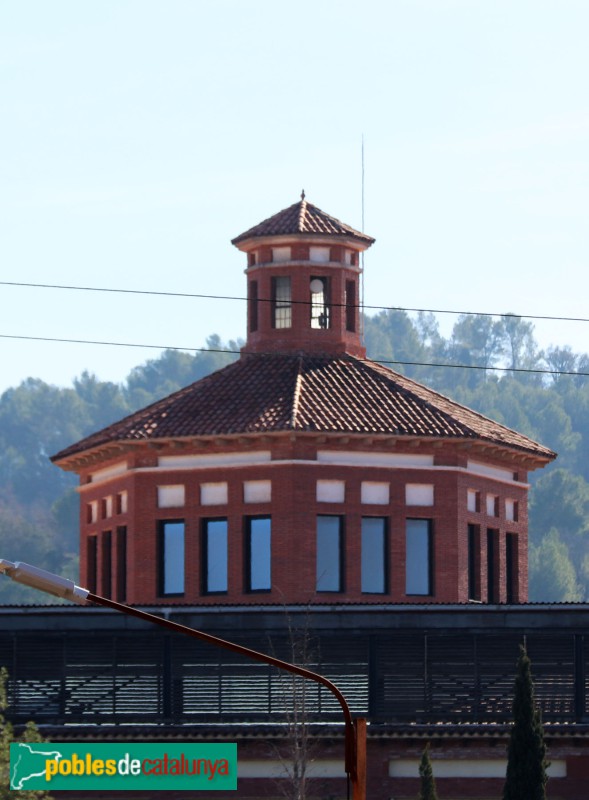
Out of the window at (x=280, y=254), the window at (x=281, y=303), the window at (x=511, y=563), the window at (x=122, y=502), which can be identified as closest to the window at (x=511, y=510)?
the window at (x=511, y=563)

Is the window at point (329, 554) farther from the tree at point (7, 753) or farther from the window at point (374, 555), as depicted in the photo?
the tree at point (7, 753)

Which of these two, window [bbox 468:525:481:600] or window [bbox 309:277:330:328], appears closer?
window [bbox 468:525:481:600]

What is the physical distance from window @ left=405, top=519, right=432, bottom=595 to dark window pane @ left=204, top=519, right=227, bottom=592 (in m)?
5.17

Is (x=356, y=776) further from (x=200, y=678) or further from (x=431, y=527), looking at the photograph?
(x=431, y=527)

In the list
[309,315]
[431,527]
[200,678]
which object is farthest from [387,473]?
[200,678]

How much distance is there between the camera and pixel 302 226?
66562 mm

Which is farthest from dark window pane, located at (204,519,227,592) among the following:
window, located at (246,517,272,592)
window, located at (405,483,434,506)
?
window, located at (405,483,434,506)

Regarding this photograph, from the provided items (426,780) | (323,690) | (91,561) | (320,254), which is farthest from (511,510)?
(426,780)

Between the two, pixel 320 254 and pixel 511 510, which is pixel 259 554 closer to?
pixel 511 510

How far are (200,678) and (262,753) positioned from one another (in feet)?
8.41

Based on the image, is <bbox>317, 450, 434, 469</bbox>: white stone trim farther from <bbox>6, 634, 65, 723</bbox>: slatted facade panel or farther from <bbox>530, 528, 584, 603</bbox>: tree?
<bbox>530, 528, 584, 603</bbox>: tree

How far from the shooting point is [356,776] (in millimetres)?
32062

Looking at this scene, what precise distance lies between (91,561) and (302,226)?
1228 cm

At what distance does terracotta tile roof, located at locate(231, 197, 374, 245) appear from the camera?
218 feet
